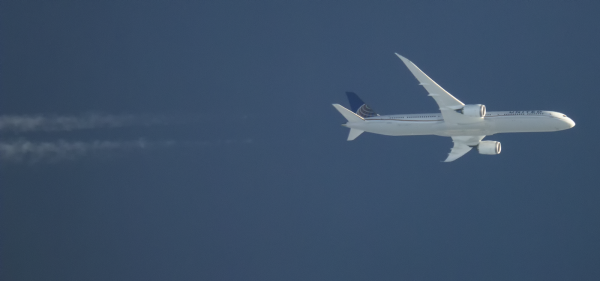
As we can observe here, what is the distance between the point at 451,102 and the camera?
4919cm

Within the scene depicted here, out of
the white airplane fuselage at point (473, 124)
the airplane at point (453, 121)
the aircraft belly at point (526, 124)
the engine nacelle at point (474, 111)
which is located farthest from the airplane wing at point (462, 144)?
the engine nacelle at point (474, 111)

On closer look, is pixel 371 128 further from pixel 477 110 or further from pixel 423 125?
pixel 477 110

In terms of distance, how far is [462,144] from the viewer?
182 ft

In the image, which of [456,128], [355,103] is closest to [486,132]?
[456,128]

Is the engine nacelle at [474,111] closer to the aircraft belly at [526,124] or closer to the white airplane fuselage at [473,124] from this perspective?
the white airplane fuselage at [473,124]

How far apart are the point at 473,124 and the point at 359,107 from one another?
8713mm

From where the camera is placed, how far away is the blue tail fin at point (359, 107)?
54.1 m

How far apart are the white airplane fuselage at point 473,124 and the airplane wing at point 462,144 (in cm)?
328

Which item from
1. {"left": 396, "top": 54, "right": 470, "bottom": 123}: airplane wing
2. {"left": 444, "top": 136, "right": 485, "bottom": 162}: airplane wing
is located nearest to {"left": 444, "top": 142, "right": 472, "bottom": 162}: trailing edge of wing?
{"left": 444, "top": 136, "right": 485, "bottom": 162}: airplane wing

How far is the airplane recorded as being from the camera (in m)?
48.1

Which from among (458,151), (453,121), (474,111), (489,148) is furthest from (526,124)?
(458,151)

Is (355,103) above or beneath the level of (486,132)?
above

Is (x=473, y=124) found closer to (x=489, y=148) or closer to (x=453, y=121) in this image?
(x=453, y=121)

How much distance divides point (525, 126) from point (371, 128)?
991 centimetres
